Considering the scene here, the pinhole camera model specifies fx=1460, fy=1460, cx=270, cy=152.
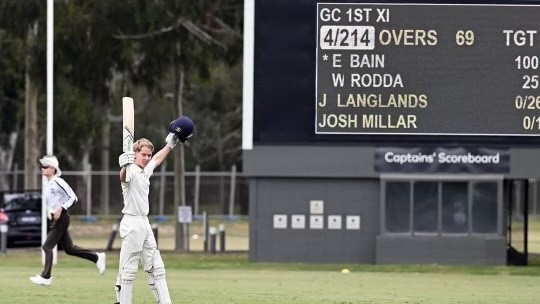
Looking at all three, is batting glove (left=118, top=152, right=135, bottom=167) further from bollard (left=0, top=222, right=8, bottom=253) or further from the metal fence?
the metal fence

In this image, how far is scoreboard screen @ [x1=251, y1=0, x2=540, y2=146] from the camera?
99.7ft

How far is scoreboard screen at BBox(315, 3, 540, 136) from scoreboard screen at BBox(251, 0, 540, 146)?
0.02m

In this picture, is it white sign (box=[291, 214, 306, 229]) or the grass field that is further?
white sign (box=[291, 214, 306, 229])

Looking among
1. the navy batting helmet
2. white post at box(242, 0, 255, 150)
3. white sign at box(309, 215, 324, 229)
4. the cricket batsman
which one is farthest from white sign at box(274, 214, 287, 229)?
the navy batting helmet

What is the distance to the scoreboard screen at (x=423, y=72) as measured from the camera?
30.4 m

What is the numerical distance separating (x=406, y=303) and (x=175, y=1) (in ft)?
68.3

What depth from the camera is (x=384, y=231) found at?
103 ft

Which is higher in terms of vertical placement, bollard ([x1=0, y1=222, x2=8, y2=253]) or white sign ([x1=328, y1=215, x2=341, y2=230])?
white sign ([x1=328, y1=215, x2=341, y2=230])

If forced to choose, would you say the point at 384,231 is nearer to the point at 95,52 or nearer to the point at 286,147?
the point at 286,147

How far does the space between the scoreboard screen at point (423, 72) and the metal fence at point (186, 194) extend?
28360 millimetres

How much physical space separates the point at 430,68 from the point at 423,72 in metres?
0.17

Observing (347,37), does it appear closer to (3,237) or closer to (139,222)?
(3,237)

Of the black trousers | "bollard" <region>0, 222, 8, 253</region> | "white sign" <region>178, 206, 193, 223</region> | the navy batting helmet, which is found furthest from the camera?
"white sign" <region>178, 206, 193, 223</region>

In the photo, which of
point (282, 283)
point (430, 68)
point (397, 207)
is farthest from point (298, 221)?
point (282, 283)
